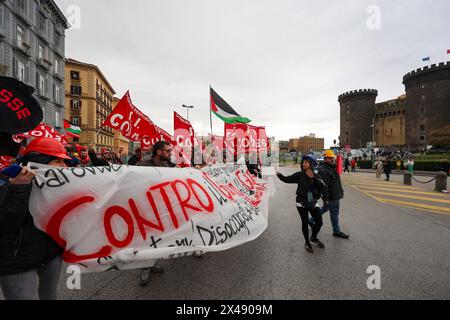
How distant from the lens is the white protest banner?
1.96 meters

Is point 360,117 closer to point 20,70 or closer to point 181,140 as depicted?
point 181,140

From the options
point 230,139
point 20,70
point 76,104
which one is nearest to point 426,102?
point 230,139

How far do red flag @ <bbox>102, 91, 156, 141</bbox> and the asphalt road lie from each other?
3.94 meters

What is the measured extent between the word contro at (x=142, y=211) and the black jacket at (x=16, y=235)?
0.16 meters

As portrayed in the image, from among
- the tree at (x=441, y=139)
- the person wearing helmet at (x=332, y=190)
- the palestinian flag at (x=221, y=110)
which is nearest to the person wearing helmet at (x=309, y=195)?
the person wearing helmet at (x=332, y=190)

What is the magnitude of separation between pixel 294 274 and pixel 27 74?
3016 cm

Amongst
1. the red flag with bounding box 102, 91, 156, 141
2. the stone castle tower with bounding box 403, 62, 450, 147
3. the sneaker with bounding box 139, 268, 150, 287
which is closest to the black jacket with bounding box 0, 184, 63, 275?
the sneaker with bounding box 139, 268, 150, 287

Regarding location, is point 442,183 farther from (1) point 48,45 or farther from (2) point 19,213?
(1) point 48,45

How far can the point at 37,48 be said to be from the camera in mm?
24156

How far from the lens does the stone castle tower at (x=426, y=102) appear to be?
5347 centimetres

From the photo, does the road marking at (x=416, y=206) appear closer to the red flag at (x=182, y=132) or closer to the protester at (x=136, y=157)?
the red flag at (x=182, y=132)

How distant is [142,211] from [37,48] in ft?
105

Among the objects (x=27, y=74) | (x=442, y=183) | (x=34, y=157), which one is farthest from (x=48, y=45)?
(x=442, y=183)
